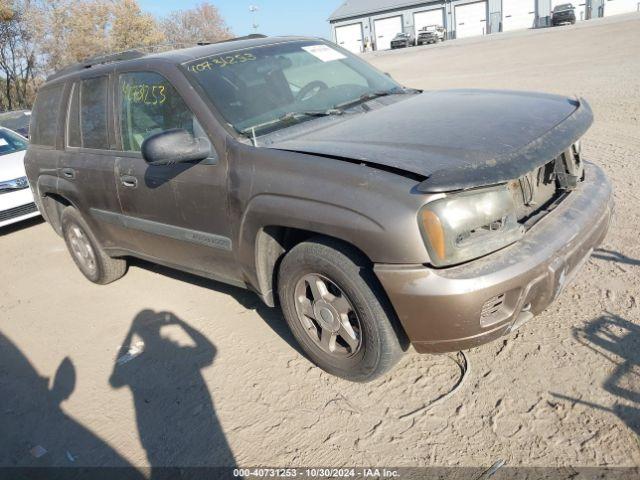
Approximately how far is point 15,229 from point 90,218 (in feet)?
13.4

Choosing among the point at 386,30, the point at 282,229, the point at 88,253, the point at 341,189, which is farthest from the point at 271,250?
the point at 386,30

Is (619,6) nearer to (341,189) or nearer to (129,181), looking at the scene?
(129,181)

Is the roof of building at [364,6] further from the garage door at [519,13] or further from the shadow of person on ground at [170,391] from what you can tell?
the shadow of person on ground at [170,391]

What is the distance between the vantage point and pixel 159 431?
2.89 metres

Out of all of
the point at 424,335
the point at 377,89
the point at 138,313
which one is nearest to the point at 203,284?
the point at 138,313

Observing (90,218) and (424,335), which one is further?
(90,218)

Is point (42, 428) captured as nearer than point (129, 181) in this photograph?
Yes

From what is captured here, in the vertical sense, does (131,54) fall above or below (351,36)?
above

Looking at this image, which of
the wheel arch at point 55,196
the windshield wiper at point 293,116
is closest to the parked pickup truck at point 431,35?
the wheel arch at point 55,196

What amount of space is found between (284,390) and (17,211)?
5.81 metres

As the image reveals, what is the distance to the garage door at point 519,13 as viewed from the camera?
1828 inches

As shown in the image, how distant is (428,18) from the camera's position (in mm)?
50812

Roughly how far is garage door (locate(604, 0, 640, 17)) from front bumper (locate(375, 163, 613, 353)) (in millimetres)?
51268

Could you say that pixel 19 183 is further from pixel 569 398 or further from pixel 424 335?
pixel 569 398
